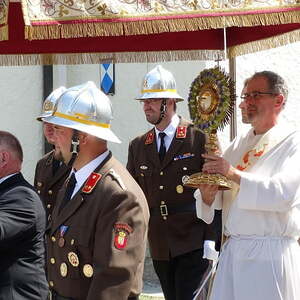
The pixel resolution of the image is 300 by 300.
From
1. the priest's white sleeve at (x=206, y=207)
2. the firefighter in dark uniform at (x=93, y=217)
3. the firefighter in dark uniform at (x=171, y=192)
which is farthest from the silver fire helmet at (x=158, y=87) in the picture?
the firefighter in dark uniform at (x=93, y=217)

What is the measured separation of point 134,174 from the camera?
243 inches

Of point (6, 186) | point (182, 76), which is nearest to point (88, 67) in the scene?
point (182, 76)

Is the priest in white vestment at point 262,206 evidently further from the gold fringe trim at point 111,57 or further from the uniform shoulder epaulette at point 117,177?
the gold fringe trim at point 111,57

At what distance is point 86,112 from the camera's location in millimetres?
3781

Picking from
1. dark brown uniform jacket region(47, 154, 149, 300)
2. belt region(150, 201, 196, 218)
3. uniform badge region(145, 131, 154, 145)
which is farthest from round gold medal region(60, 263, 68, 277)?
uniform badge region(145, 131, 154, 145)

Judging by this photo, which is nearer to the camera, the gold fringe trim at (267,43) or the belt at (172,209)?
the gold fringe trim at (267,43)

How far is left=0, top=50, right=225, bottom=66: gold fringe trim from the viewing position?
5684mm

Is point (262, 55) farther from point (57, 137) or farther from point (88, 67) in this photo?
point (57, 137)

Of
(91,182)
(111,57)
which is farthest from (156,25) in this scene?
(111,57)

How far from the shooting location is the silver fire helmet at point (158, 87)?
234 inches

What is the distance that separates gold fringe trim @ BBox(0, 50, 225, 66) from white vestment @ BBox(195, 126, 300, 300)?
1366mm

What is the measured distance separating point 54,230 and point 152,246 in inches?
86.6

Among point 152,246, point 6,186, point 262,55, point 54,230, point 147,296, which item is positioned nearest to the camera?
point 54,230

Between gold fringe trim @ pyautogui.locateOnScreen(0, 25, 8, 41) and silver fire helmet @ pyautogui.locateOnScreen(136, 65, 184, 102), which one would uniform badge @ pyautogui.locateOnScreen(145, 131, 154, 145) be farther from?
gold fringe trim @ pyautogui.locateOnScreen(0, 25, 8, 41)
